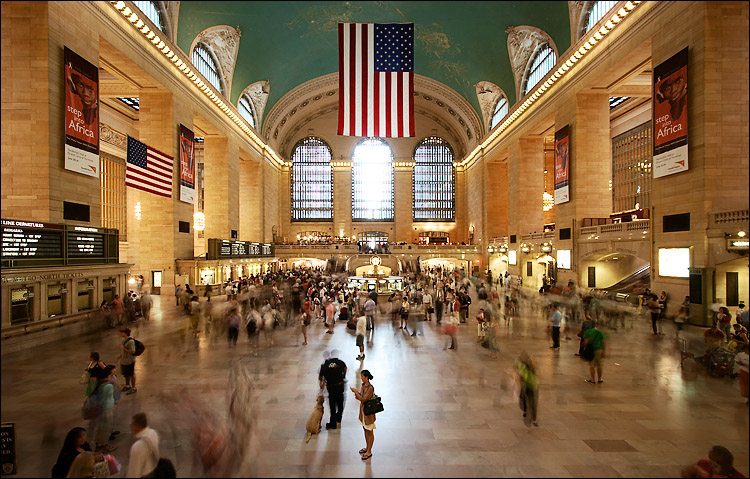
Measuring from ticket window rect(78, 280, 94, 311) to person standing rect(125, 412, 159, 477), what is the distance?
10720 millimetres

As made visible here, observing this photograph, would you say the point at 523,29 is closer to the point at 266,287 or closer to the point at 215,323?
the point at 266,287

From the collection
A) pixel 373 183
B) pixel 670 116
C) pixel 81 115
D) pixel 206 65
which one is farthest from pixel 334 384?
pixel 373 183

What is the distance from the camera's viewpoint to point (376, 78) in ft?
47.2

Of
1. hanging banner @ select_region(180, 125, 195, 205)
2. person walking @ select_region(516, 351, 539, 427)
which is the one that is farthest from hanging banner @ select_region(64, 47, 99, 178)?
person walking @ select_region(516, 351, 539, 427)

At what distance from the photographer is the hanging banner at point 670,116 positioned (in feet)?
42.1

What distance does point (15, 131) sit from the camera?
12.0 m

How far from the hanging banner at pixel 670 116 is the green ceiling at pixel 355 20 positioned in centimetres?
645

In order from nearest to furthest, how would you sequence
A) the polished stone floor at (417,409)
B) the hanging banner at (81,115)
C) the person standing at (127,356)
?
the polished stone floor at (417,409) < the person standing at (127,356) < the hanging banner at (81,115)

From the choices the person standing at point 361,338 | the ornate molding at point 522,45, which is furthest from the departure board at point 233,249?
the ornate molding at point 522,45

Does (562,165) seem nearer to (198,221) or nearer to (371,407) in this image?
(371,407)

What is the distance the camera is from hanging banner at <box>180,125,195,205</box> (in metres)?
21.1

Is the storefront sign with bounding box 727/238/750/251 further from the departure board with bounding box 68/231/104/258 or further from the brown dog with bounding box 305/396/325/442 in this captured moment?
the departure board with bounding box 68/231/104/258

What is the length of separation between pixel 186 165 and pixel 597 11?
22.1m

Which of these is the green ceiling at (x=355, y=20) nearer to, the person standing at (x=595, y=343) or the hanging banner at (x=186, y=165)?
the hanging banner at (x=186, y=165)
